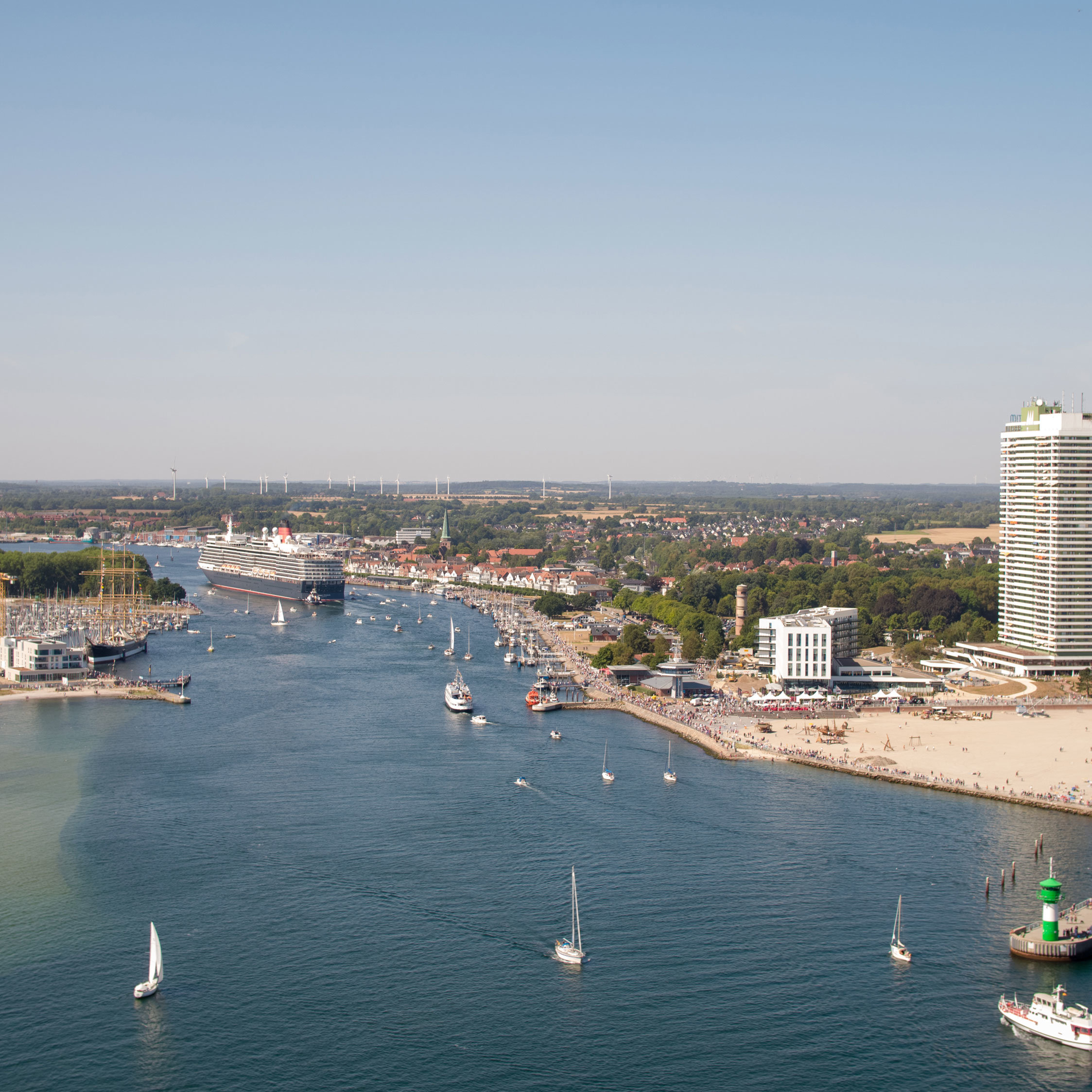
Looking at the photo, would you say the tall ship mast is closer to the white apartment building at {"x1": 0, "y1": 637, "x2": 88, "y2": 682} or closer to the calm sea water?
the white apartment building at {"x1": 0, "y1": 637, "x2": 88, "y2": 682}

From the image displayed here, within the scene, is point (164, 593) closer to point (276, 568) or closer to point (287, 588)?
point (287, 588)

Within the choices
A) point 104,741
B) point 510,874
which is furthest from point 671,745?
point 104,741

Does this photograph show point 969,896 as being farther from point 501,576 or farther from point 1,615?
point 501,576

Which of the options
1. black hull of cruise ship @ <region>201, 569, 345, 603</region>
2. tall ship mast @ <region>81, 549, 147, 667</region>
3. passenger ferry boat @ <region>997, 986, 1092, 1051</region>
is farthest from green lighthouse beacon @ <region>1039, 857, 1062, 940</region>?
black hull of cruise ship @ <region>201, 569, 345, 603</region>

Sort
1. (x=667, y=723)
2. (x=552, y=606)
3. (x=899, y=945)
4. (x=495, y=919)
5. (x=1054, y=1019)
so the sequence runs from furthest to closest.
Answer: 1. (x=552, y=606)
2. (x=667, y=723)
3. (x=495, y=919)
4. (x=899, y=945)
5. (x=1054, y=1019)

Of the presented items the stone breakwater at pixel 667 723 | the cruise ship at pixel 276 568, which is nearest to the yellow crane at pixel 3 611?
the cruise ship at pixel 276 568

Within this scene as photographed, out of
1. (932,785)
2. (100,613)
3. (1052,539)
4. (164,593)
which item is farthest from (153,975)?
(164,593)

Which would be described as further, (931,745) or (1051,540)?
(1051,540)
